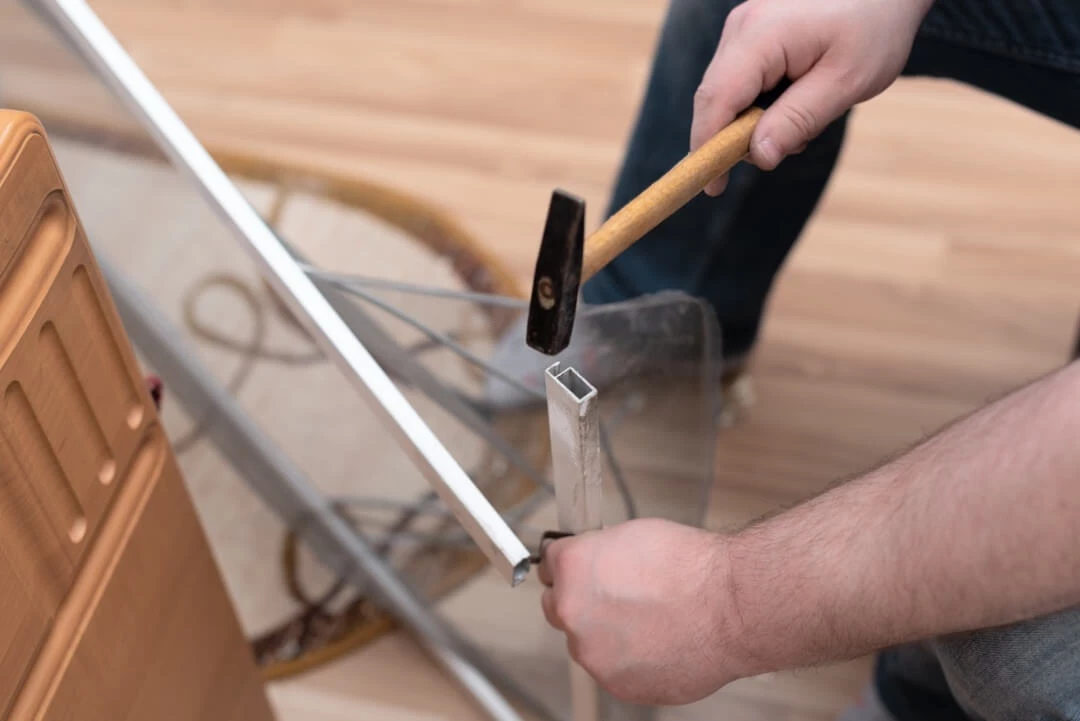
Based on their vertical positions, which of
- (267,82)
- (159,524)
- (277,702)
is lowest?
(277,702)

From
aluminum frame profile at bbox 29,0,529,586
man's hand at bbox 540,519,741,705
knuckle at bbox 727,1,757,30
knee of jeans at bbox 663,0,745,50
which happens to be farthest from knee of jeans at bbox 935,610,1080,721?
knee of jeans at bbox 663,0,745,50

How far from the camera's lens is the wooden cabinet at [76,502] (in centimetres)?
46

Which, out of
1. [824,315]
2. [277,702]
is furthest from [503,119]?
[277,702]

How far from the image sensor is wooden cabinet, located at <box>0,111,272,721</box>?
0.46 m

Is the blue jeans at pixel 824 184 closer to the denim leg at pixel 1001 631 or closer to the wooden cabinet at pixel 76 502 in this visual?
the denim leg at pixel 1001 631

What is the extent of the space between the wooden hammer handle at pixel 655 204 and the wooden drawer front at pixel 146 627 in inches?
10.5

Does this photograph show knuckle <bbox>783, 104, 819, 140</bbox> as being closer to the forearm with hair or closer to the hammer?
Result: the hammer

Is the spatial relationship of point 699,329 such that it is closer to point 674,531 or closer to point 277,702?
point 674,531

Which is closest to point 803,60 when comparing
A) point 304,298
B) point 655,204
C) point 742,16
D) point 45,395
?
point 742,16

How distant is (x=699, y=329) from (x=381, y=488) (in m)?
0.41

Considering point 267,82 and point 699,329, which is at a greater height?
point 267,82

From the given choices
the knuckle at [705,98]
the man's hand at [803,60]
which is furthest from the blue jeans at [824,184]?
the knuckle at [705,98]

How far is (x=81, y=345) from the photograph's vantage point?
51 cm

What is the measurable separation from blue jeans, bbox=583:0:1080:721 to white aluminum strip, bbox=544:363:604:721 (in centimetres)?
19
